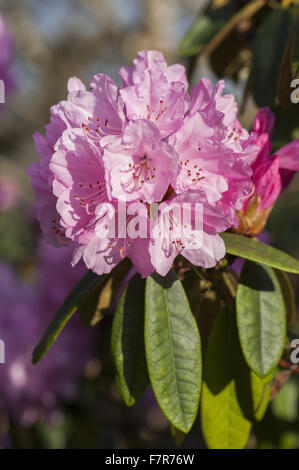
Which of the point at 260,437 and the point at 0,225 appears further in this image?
the point at 0,225

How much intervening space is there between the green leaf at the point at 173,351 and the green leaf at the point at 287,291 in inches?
8.4

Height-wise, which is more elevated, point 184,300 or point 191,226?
point 191,226

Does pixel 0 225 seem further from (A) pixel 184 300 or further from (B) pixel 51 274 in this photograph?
(A) pixel 184 300

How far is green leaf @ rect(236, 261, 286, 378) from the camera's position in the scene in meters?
0.89

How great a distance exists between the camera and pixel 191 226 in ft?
2.86

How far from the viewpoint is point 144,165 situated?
0.84m

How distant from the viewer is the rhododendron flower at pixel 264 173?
3.14 feet

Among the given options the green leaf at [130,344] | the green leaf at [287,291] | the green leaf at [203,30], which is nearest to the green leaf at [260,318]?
the green leaf at [287,291]

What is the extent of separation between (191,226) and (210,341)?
23 cm

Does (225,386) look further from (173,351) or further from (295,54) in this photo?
(295,54)

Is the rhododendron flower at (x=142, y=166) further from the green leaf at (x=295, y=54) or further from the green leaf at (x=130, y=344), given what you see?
the green leaf at (x=295, y=54)

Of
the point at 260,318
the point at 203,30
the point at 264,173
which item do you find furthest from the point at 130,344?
the point at 203,30
